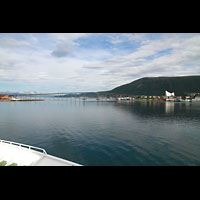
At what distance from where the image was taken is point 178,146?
69.8 ft
